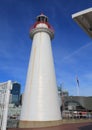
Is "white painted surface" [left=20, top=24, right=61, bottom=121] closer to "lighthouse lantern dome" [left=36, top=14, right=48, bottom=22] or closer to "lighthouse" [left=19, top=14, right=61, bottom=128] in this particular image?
"lighthouse" [left=19, top=14, right=61, bottom=128]

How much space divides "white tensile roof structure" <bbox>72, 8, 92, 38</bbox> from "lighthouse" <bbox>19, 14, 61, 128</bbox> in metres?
11.6

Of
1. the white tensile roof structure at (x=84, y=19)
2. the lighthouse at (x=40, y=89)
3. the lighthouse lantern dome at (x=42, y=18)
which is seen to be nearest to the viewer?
the white tensile roof structure at (x=84, y=19)

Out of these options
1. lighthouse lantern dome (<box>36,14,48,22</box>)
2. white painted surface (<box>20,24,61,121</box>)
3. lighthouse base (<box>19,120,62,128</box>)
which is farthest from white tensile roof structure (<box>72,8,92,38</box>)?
lighthouse lantern dome (<box>36,14,48,22</box>)

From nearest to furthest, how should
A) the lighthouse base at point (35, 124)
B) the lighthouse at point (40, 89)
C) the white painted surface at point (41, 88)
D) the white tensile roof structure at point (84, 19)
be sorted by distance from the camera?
the white tensile roof structure at point (84, 19)
the lighthouse base at point (35, 124)
the lighthouse at point (40, 89)
the white painted surface at point (41, 88)

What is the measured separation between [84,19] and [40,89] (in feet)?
39.4

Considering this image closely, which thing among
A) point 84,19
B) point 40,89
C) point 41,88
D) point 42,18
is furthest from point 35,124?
point 42,18

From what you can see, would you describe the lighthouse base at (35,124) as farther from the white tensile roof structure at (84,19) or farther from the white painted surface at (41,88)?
the white tensile roof structure at (84,19)

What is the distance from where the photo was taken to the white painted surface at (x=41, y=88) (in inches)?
665

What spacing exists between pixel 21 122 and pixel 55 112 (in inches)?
143

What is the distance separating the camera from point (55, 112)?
57.9ft

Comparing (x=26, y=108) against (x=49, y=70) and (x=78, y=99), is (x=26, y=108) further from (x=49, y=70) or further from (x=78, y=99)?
(x=78, y=99)

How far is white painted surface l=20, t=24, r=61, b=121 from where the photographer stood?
16891 millimetres

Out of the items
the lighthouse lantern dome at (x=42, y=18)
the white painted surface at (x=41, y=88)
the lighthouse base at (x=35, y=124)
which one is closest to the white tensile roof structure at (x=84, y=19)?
the white painted surface at (x=41, y=88)

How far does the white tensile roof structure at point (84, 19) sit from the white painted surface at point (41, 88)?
11567mm
